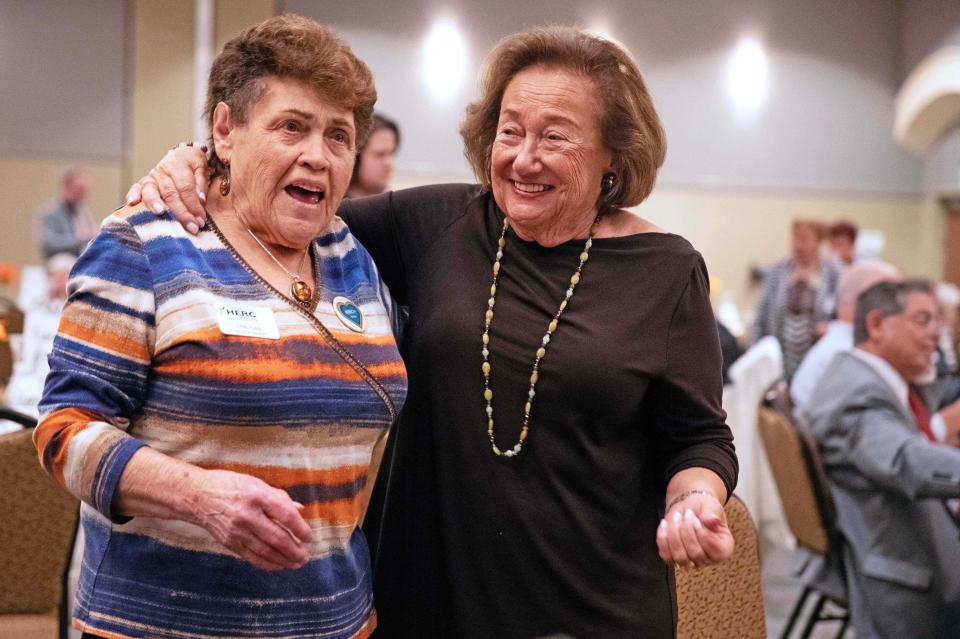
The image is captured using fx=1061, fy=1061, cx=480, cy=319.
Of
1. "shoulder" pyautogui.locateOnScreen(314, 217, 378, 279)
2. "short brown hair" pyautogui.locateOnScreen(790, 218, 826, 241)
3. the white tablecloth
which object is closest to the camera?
"shoulder" pyautogui.locateOnScreen(314, 217, 378, 279)

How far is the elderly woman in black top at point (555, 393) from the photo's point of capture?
1645mm

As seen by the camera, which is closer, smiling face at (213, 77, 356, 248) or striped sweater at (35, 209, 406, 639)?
striped sweater at (35, 209, 406, 639)

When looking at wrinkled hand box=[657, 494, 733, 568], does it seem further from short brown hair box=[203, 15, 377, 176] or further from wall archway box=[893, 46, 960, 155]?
wall archway box=[893, 46, 960, 155]

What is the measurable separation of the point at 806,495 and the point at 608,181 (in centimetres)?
186

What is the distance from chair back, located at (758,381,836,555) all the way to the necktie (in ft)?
1.24

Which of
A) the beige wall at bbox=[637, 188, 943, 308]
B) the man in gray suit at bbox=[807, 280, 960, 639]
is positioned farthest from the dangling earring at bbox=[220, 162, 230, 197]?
the beige wall at bbox=[637, 188, 943, 308]

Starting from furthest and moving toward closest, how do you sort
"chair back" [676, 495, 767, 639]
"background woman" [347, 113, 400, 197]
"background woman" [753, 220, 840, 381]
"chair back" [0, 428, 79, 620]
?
"background woman" [753, 220, 840, 381] < "background woman" [347, 113, 400, 197] < "chair back" [0, 428, 79, 620] < "chair back" [676, 495, 767, 639]

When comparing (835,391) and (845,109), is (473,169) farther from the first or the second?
(845,109)

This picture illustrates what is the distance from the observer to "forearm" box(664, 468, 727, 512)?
1590 millimetres

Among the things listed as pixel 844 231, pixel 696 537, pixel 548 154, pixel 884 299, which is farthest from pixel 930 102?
pixel 696 537

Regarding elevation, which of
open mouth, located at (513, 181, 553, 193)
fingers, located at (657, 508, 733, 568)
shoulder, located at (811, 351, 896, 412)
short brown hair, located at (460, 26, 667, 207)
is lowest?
shoulder, located at (811, 351, 896, 412)

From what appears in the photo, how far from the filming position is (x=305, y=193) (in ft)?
5.08

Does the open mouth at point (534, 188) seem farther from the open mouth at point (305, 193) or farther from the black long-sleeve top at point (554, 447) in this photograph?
the open mouth at point (305, 193)

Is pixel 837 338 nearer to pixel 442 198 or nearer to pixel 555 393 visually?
pixel 442 198
